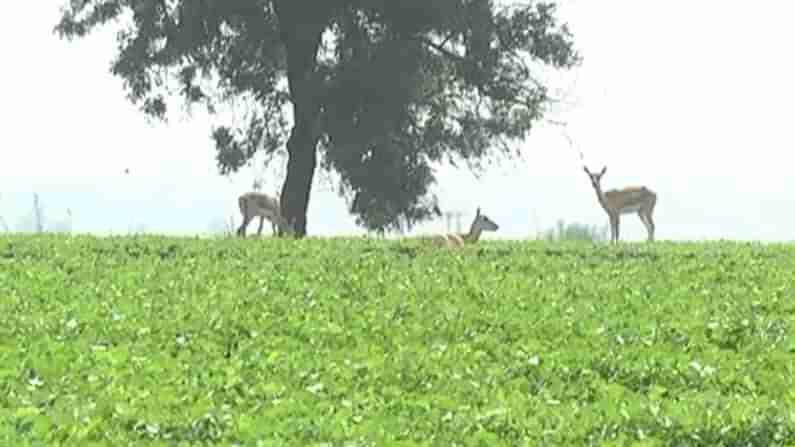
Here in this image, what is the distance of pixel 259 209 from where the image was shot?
104 ft

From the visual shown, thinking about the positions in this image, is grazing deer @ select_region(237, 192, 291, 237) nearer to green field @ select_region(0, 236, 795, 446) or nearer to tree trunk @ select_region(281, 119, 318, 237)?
tree trunk @ select_region(281, 119, 318, 237)

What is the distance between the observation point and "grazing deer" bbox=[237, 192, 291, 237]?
31797 millimetres

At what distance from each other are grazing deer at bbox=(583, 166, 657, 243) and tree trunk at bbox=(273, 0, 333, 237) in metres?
5.86

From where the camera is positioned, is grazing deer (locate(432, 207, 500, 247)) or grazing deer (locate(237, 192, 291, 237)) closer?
grazing deer (locate(432, 207, 500, 247))

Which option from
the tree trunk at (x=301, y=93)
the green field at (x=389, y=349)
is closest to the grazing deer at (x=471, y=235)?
the green field at (x=389, y=349)

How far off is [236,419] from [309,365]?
1984 mm

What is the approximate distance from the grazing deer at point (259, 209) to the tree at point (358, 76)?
889 mm

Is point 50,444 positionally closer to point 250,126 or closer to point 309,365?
point 309,365

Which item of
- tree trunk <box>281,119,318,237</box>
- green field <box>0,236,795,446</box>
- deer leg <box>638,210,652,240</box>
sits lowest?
green field <box>0,236,795,446</box>

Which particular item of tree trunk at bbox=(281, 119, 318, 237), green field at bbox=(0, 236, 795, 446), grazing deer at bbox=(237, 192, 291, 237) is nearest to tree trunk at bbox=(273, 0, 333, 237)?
tree trunk at bbox=(281, 119, 318, 237)

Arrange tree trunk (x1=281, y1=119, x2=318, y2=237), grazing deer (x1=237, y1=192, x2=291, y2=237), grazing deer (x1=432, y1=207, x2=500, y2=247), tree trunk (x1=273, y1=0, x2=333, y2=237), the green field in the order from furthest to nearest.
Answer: tree trunk (x1=281, y1=119, x2=318, y2=237) → grazing deer (x1=237, y1=192, x2=291, y2=237) → tree trunk (x1=273, y1=0, x2=333, y2=237) → grazing deer (x1=432, y1=207, x2=500, y2=247) → the green field

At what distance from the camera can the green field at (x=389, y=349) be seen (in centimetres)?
938

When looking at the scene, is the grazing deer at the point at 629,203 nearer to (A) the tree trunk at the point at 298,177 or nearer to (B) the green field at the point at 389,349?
(A) the tree trunk at the point at 298,177

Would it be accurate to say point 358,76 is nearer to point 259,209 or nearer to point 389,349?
point 259,209
